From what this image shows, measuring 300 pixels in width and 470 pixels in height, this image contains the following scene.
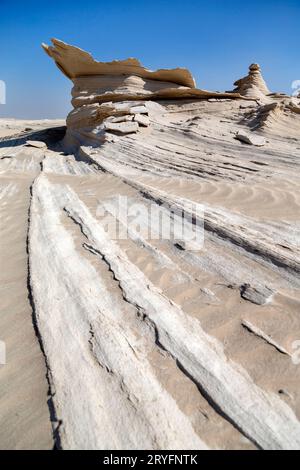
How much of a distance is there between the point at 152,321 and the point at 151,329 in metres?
0.07

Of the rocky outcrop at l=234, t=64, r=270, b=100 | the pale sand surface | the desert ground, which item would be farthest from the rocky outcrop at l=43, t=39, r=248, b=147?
the pale sand surface

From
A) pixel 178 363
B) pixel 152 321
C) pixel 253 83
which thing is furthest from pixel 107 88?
pixel 178 363

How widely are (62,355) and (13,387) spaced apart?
28cm

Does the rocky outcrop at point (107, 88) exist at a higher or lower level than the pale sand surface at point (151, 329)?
higher

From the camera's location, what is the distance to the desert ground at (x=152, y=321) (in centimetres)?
136

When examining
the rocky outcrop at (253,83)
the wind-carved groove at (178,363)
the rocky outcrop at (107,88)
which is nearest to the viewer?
the wind-carved groove at (178,363)

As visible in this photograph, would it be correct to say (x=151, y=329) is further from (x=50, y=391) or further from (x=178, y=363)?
(x=50, y=391)

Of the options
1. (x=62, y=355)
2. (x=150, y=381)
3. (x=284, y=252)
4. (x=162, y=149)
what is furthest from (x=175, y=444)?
(x=162, y=149)

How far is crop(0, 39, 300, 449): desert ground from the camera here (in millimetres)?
1359

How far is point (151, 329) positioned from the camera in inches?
75.6

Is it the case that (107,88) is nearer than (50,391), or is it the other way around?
(50,391)

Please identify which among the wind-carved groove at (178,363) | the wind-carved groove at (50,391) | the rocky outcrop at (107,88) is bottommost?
the wind-carved groove at (50,391)

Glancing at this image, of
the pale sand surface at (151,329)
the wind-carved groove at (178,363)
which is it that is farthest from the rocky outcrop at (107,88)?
the wind-carved groove at (178,363)

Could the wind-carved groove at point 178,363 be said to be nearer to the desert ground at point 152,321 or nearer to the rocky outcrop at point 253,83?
the desert ground at point 152,321
